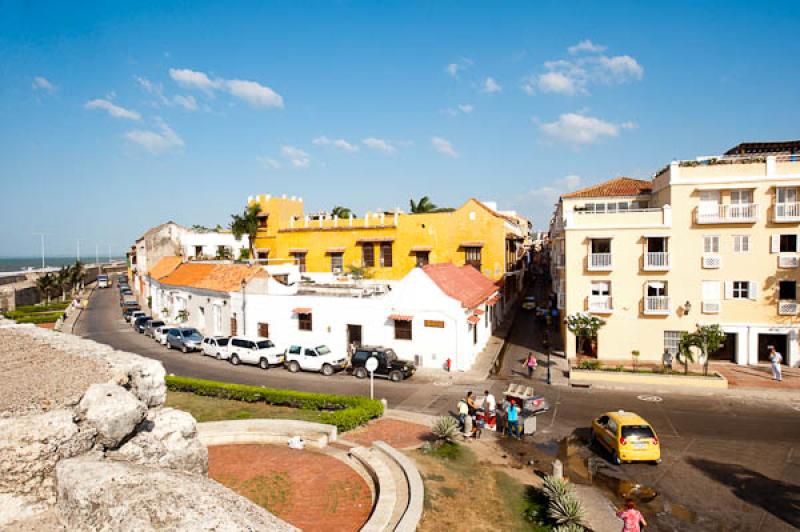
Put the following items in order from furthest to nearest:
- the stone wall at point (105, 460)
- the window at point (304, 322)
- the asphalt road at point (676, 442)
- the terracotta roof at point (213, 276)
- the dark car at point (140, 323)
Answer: the dark car at point (140, 323) < the terracotta roof at point (213, 276) < the window at point (304, 322) < the asphalt road at point (676, 442) < the stone wall at point (105, 460)

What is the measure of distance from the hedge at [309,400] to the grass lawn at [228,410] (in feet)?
0.82

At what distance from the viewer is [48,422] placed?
20.3 feet

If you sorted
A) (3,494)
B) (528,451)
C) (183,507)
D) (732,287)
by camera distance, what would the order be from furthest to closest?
(732,287) < (528,451) < (3,494) < (183,507)

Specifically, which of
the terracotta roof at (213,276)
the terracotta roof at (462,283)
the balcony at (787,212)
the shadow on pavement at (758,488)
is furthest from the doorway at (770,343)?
the terracotta roof at (213,276)

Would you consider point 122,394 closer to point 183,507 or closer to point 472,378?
point 183,507

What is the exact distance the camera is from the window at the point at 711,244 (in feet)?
90.9

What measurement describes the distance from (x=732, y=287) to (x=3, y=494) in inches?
1230

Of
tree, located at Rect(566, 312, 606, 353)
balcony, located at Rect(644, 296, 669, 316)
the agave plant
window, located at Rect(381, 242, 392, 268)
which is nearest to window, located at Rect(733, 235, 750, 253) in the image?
balcony, located at Rect(644, 296, 669, 316)

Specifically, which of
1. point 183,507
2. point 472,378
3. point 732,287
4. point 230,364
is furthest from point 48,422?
point 732,287

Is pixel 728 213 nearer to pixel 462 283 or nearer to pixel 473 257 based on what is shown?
pixel 462 283

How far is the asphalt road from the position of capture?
1279 centimetres

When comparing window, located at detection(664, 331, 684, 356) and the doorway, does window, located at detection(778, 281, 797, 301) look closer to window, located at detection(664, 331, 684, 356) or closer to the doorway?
the doorway

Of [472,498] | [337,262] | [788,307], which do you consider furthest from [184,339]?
[788,307]

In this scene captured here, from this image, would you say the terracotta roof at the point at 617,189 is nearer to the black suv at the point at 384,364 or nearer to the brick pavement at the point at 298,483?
the black suv at the point at 384,364
